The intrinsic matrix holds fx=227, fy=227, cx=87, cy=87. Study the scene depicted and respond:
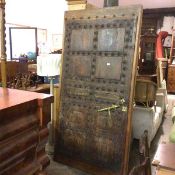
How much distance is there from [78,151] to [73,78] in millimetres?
866

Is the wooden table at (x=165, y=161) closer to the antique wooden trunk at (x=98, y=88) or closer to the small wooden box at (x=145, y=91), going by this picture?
the antique wooden trunk at (x=98, y=88)

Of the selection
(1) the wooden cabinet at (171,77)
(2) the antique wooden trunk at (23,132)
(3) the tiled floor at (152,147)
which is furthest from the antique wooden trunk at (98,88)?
(1) the wooden cabinet at (171,77)

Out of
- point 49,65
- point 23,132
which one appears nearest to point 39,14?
point 49,65

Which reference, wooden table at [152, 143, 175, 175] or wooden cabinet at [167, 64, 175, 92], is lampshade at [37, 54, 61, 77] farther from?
wooden cabinet at [167, 64, 175, 92]

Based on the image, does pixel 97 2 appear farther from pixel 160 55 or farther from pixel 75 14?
pixel 75 14

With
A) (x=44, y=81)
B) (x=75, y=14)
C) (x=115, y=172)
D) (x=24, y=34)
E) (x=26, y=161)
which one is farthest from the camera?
(x=24, y=34)

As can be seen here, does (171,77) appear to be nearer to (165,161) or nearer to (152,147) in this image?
(152,147)

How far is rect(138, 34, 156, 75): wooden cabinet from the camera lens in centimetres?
731

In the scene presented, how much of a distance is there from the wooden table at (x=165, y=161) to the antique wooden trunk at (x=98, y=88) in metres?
1.00

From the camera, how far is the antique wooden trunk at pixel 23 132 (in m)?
1.00

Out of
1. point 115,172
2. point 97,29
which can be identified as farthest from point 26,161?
point 97,29

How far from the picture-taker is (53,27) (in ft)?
23.4

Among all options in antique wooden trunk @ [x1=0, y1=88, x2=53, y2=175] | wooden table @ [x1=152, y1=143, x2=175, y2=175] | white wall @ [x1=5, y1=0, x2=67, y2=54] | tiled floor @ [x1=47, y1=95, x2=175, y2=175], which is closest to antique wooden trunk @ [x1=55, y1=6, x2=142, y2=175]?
tiled floor @ [x1=47, y1=95, x2=175, y2=175]

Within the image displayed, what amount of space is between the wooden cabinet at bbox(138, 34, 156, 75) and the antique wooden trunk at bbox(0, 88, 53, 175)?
21.1ft
